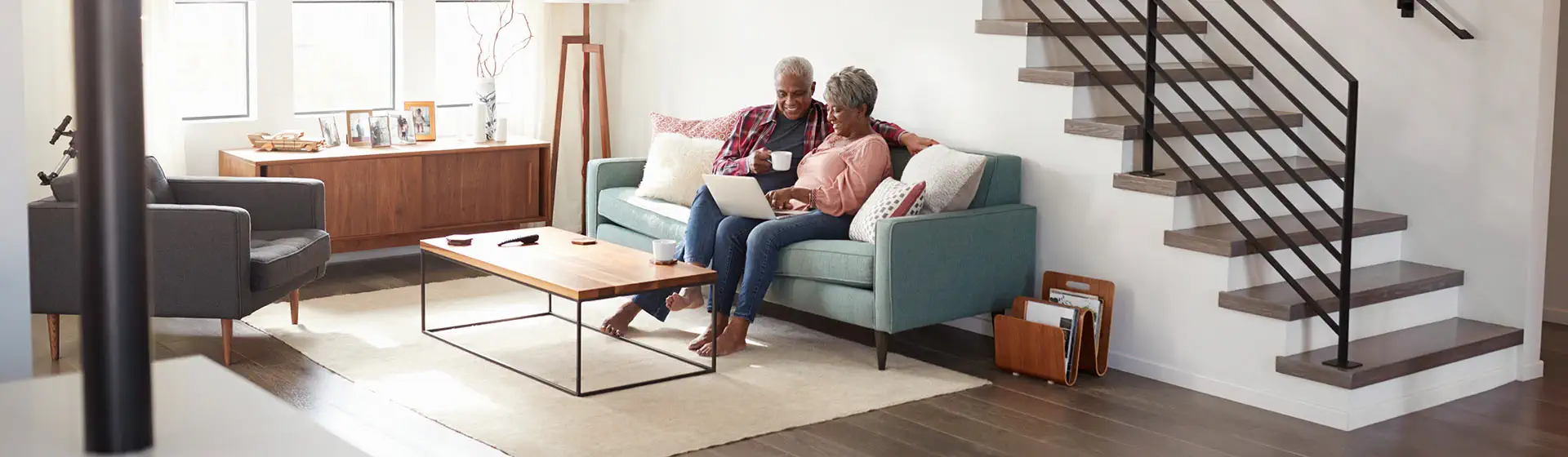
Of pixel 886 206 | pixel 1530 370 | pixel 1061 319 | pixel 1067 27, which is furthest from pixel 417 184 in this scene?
pixel 1530 370

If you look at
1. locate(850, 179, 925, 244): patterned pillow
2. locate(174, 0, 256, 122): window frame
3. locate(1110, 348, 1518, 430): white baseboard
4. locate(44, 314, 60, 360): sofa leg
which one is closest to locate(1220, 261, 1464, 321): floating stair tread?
locate(1110, 348, 1518, 430): white baseboard

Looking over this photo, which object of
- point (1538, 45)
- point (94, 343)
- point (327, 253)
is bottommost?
point (327, 253)

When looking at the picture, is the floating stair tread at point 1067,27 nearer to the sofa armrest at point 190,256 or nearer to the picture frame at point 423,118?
the sofa armrest at point 190,256

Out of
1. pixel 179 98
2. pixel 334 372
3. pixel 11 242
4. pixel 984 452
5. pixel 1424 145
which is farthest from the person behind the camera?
pixel 179 98

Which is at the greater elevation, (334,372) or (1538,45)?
(1538,45)

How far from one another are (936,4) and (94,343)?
5.08 metres

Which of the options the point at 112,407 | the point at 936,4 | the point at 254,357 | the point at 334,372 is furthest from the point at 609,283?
the point at 112,407

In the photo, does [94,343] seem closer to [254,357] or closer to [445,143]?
[254,357]

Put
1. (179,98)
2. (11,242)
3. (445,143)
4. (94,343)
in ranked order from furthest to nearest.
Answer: (445,143)
(179,98)
(11,242)
(94,343)

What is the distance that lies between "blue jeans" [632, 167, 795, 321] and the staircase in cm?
120

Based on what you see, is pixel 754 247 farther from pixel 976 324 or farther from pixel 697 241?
pixel 976 324

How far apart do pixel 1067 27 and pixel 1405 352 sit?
5.38ft

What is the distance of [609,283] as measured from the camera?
4223 millimetres

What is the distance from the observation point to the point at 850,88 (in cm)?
510
